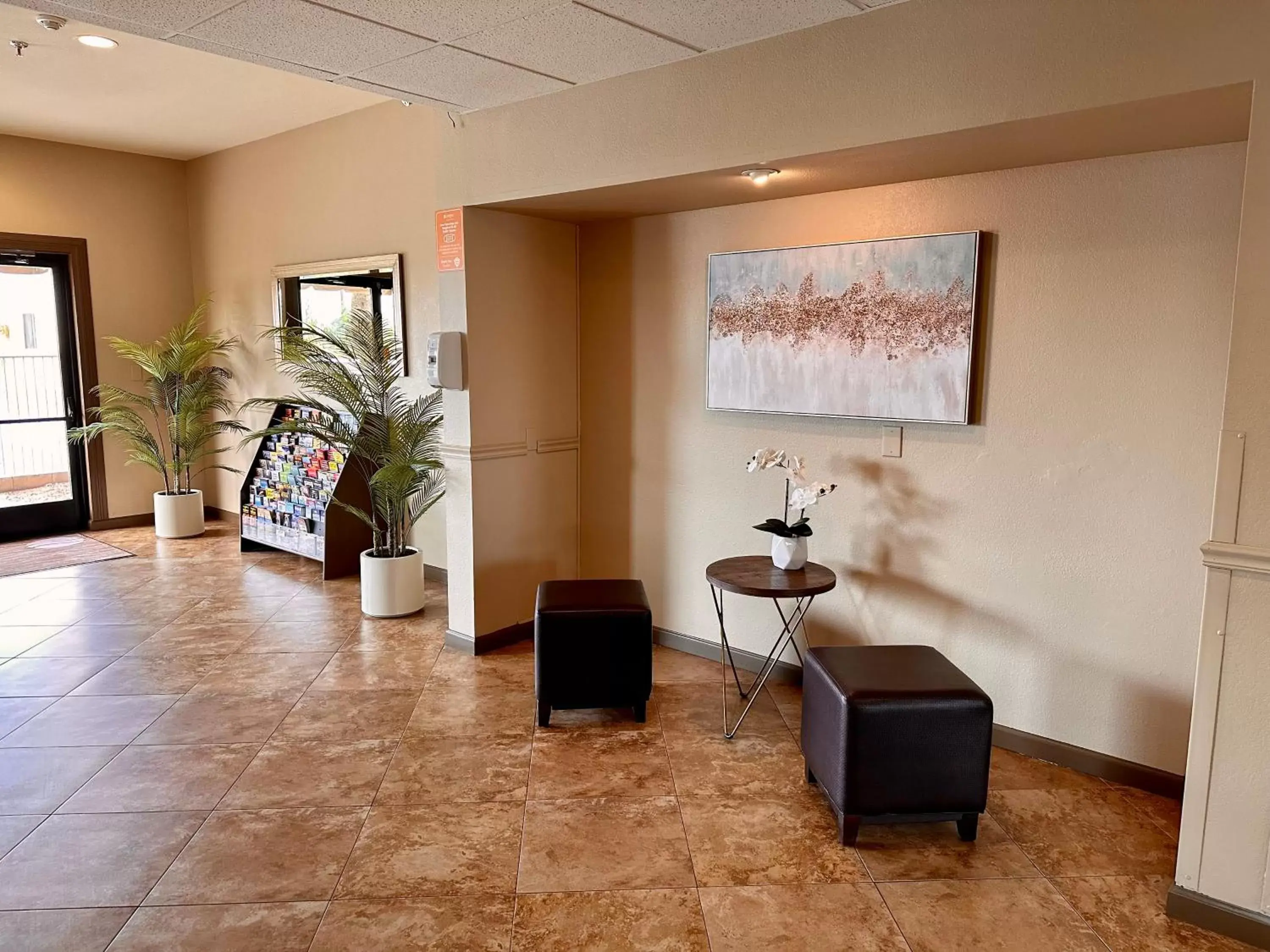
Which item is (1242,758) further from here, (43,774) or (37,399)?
(37,399)

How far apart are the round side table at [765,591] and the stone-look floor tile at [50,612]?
11.8ft

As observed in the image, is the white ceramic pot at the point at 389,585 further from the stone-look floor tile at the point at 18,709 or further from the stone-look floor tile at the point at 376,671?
the stone-look floor tile at the point at 18,709

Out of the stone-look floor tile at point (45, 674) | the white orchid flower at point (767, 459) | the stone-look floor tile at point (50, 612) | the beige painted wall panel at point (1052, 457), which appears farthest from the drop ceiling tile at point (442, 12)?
the stone-look floor tile at point (50, 612)

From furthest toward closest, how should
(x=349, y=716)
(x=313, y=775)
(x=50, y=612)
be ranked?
(x=50, y=612), (x=349, y=716), (x=313, y=775)

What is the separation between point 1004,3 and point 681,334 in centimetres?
198

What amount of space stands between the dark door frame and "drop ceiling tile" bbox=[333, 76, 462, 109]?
4.31 m

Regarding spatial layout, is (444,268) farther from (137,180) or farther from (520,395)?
(137,180)

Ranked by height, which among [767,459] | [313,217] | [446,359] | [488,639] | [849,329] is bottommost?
[488,639]

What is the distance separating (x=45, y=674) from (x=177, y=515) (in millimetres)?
2957

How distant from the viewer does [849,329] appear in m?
3.42

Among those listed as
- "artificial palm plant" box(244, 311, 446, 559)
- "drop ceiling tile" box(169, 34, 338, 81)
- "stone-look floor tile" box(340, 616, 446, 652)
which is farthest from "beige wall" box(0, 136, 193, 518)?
"drop ceiling tile" box(169, 34, 338, 81)

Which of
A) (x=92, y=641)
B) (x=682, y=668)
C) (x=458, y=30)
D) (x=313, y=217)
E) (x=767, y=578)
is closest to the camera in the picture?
(x=458, y=30)

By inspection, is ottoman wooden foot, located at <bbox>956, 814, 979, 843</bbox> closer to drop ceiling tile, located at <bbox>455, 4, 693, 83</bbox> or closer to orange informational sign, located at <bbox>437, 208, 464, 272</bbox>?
drop ceiling tile, located at <bbox>455, 4, 693, 83</bbox>

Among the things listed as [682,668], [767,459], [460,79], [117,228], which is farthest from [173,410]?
[767,459]
